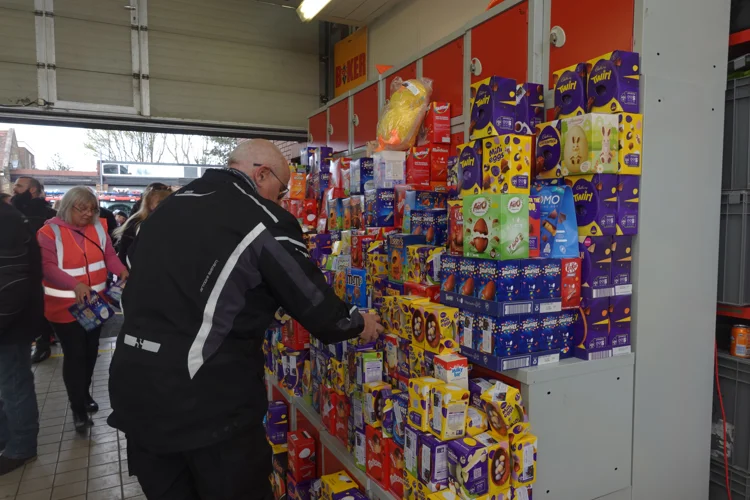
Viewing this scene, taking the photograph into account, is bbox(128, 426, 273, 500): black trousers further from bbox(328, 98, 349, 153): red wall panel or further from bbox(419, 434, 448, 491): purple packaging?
bbox(328, 98, 349, 153): red wall panel

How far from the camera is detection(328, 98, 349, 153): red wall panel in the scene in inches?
174

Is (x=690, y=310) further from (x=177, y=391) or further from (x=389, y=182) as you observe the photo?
(x=177, y=391)

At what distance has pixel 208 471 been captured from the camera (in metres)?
1.82

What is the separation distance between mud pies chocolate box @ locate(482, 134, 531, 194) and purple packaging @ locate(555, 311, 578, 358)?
→ 49 cm

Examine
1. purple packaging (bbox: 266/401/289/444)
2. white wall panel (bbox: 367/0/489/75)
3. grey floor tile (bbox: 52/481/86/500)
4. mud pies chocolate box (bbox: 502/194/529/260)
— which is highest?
white wall panel (bbox: 367/0/489/75)

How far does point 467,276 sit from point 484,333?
0.22 m

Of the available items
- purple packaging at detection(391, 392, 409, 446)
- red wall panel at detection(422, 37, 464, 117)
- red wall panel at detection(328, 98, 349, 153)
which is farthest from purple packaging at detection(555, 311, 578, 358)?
red wall panel at detection(328, 98, 349, 153)

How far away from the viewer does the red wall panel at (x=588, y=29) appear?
1.92 meters

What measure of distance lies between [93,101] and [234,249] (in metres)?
5.71

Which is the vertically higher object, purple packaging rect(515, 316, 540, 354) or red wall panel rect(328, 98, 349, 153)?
red wall panel rect(328, 98, 349, 153)

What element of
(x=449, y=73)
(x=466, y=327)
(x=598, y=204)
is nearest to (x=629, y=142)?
(x=598, y=204)

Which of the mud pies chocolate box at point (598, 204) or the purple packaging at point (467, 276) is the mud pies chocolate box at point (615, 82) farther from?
the purple packaging at point (467, 276)

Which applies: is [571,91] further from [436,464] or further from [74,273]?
[74,273]

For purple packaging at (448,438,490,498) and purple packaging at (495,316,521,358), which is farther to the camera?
purple packaging at (495,316,521,358)
